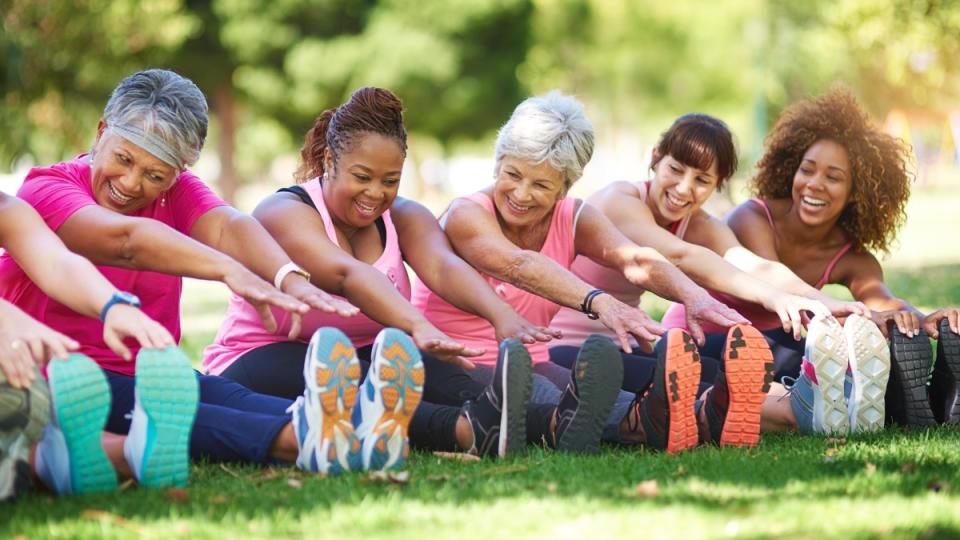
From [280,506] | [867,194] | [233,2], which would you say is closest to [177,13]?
[233,2]

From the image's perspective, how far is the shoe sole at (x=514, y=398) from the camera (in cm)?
421

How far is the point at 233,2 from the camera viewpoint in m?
29.6

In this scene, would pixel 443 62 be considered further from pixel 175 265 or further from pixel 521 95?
pixel 175 265

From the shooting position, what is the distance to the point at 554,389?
4.93 meters

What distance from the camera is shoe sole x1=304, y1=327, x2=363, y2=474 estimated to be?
12.8 ft

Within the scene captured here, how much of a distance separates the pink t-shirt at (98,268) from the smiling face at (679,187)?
2240 millimetres

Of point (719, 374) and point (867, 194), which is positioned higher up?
point (867, 194)

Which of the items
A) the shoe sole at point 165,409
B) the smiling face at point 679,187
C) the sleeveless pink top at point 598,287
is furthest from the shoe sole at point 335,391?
the smiling face at point 679,187

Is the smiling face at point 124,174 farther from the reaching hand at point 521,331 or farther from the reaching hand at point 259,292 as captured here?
the reaching hand at point 521,331

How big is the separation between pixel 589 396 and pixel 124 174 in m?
1.89

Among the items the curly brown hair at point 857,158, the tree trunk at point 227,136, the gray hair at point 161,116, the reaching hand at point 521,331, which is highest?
the tree trunk at point 227,136

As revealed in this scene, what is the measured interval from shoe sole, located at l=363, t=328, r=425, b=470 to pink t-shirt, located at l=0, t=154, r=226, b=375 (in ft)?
3.50

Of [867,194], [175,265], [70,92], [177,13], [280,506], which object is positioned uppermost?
[177,13]

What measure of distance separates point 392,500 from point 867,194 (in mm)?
3564
